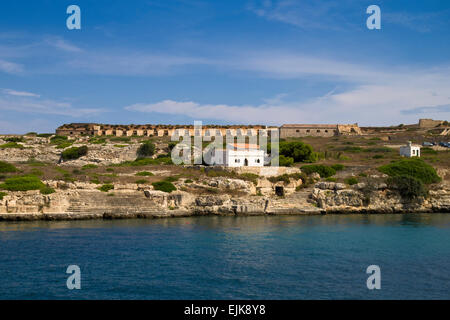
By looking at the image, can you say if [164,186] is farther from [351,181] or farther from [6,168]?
[351,181]

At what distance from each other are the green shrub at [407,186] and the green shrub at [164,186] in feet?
65.4

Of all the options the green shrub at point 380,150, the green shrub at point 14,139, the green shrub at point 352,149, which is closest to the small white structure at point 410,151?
the green shrub at point 380,150

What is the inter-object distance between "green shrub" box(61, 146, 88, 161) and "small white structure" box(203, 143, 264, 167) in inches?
995

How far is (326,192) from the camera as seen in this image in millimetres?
41062

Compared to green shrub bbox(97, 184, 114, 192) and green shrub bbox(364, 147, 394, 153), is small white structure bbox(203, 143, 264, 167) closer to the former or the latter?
green shrub bbox(97, 184, 114, 192)

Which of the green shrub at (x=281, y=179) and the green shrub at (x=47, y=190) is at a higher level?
the green shrub at (x=281, y=179)

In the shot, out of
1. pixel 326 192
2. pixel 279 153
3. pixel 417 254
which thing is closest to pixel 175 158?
pixel 279 153

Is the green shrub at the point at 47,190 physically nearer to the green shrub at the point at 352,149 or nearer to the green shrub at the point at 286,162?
the green shrub at the point at 286,162

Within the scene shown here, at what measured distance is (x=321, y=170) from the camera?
4594 cm

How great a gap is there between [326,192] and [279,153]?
15050 millimetres

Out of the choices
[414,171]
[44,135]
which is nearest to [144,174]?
[414,171]

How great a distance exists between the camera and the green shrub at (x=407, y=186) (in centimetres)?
4078

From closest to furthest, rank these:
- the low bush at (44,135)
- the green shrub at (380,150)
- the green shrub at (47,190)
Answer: the green shrub at (47,190) < the green shrub at (380,150) < the low bush at (44,135)

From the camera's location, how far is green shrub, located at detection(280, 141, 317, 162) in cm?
5459
